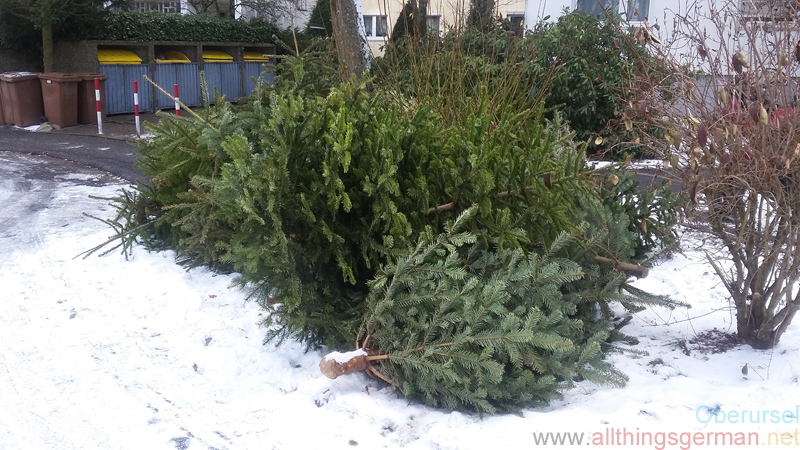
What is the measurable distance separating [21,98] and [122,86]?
9.47 ft

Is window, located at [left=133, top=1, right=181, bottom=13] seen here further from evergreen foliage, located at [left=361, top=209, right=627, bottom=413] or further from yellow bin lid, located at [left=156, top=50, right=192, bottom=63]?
evergreen foliage, located at [left=361, top=209, right=627, bottom=413]

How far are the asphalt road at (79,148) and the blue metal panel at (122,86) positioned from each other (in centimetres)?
296

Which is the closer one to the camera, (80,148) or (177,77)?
(80,148)

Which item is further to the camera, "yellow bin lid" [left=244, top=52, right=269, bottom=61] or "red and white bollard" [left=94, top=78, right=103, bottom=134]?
"yellow bin lid" [left=244, top=52, right=269, bottom=61]

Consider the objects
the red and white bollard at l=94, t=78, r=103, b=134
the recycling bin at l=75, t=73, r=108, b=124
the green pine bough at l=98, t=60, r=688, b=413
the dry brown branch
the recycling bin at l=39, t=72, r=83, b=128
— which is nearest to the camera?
the green pine bough at l=98, t=60, r=688, b=413

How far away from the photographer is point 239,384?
366cm

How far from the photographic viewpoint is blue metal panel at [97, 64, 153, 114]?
16.4m

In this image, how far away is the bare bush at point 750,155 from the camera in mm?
3359

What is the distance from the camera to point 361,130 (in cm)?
402

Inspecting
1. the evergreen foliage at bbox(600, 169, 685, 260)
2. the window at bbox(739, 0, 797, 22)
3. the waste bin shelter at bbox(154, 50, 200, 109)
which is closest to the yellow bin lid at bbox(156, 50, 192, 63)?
the waste bin shelter at bbox(154, 50, 200, 109)

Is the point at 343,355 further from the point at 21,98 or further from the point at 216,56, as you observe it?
the point at 216,56

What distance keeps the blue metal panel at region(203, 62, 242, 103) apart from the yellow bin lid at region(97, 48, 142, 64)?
2464 mm

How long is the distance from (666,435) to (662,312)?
5.67 ft

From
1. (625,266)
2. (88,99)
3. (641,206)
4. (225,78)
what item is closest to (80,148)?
(88,99)
